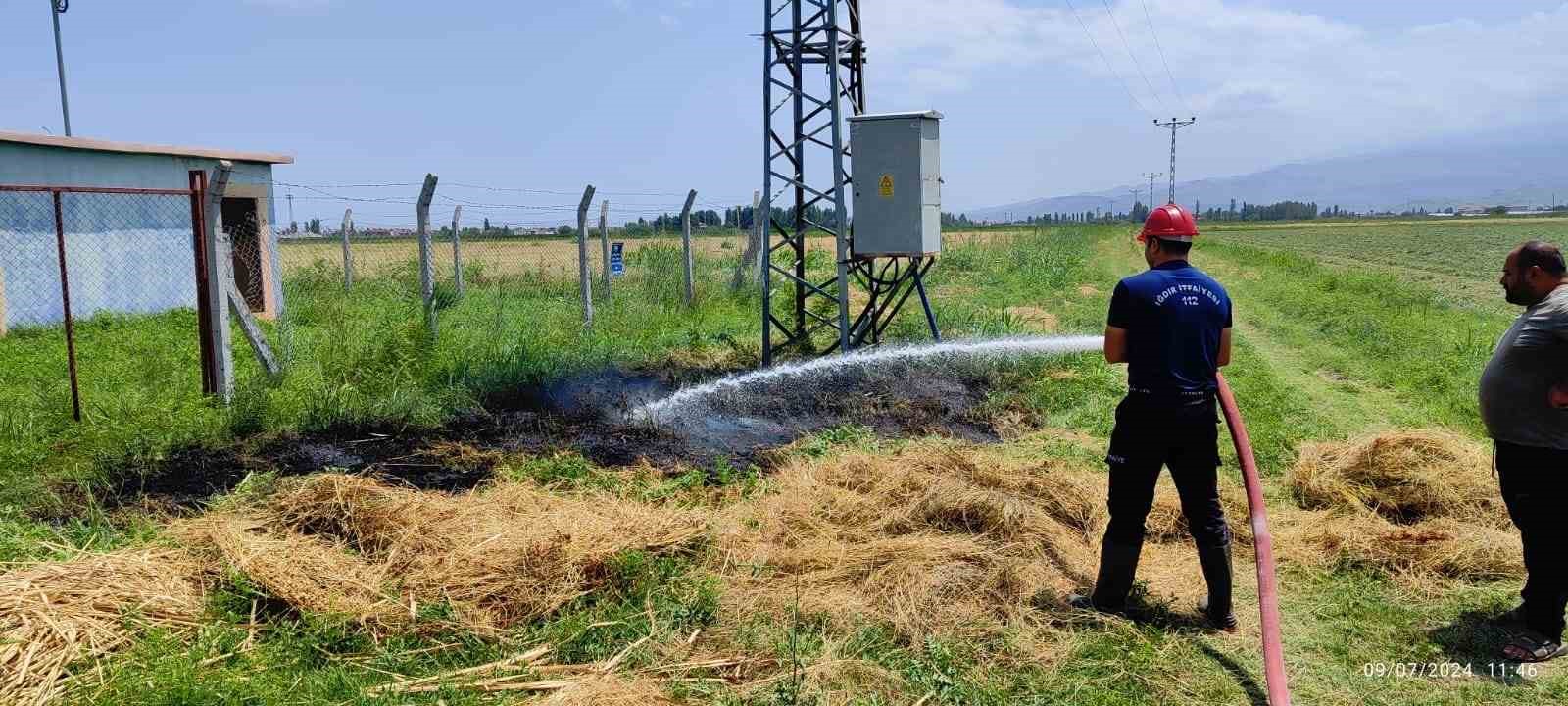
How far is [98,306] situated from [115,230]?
3.94ft

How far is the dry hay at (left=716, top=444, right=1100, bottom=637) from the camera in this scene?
14.9ft

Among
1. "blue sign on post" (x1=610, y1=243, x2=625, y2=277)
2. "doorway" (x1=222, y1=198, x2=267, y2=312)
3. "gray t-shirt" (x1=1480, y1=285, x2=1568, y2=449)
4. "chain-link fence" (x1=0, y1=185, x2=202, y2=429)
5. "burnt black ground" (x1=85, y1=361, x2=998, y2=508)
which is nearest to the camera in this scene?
"gray t-shirt" (x1=1480, y1=285, x2=1568, y2=449)

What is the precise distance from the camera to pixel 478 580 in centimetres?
450

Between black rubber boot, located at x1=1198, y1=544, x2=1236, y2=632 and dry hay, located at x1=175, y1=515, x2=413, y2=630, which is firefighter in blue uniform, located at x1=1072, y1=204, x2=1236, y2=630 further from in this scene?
dry hay, located at x1=175, y1=515, x2=413, y2=630

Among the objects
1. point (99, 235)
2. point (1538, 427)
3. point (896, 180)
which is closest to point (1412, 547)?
point (1538, 427)

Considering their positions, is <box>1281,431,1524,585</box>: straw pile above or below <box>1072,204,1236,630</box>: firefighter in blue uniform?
below

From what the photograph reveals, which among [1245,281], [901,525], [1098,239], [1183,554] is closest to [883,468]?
[901,525]

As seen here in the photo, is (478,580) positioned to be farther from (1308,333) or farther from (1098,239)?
(1098,239)

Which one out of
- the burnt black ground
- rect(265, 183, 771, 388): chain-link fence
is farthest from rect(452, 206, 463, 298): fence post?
the burnt black ground

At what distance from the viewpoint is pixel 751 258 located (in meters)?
18.5

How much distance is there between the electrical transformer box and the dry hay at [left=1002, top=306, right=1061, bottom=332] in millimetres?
3630

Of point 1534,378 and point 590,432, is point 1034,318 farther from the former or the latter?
point 1534,378

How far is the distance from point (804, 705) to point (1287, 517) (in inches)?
147

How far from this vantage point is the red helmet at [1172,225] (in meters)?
4.44
